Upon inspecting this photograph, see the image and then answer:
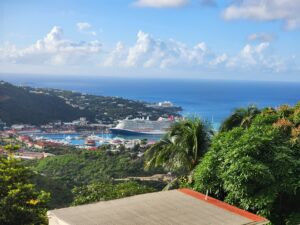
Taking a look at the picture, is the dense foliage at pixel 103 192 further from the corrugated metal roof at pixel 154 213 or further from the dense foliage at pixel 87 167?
the dense foliage at pixel 87 167

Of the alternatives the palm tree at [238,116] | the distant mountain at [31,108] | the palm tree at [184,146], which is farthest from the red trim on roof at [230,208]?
the distant mountain at [31,108]

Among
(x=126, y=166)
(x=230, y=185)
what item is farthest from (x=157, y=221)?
(x=126, y=166)

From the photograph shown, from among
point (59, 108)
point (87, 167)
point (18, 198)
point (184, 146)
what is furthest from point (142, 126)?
point (18, 198)

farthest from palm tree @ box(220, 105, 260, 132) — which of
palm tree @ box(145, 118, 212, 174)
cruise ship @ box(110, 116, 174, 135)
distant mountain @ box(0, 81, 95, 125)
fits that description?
distant mountain @ box(0, 81, 95, 125)

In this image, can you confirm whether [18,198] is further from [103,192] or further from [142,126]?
[142,126]

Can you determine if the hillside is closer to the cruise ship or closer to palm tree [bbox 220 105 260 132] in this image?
the cruise ship

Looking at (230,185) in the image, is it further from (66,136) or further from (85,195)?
(66,136)
